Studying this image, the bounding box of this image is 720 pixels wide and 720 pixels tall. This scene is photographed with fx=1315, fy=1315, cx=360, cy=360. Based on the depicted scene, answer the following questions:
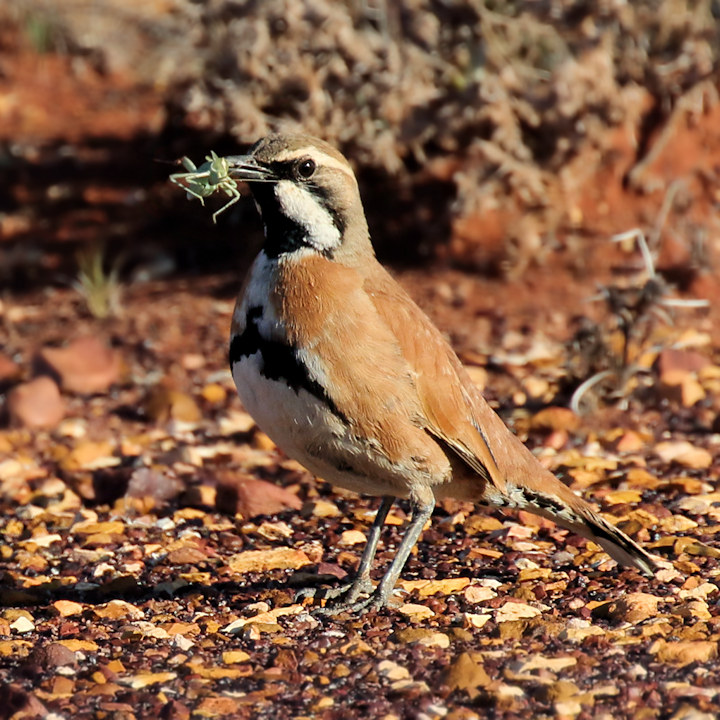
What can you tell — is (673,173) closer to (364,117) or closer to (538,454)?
(364,117)

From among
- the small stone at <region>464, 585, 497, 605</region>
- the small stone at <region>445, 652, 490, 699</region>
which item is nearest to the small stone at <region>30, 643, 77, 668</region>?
the small stone at <region>445, 652, 490, 699</region>

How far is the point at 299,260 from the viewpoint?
5.43 meters

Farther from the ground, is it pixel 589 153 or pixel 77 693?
pixel 589 153

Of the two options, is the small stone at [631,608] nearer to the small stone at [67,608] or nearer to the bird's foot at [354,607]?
the bird's foot at [354,607]

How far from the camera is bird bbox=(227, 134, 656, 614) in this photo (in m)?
5.20

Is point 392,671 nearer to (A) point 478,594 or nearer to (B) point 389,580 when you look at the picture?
(B) point 389,580

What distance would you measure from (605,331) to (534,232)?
146cm

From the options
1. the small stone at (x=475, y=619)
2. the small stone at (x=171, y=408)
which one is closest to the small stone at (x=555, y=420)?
the small stone at (x=171, y=408)

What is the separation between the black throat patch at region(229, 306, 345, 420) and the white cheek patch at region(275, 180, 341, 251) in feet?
1.35

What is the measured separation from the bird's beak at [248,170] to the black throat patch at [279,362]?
53cm

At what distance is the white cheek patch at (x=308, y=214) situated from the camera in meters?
5.40

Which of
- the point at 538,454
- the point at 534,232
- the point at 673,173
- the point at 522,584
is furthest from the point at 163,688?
the point at 673,173

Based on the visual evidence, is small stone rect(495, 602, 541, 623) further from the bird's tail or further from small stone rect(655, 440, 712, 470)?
small stone rect(655, 440, 712, 470)

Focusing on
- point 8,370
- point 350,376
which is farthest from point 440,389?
point 8,370
